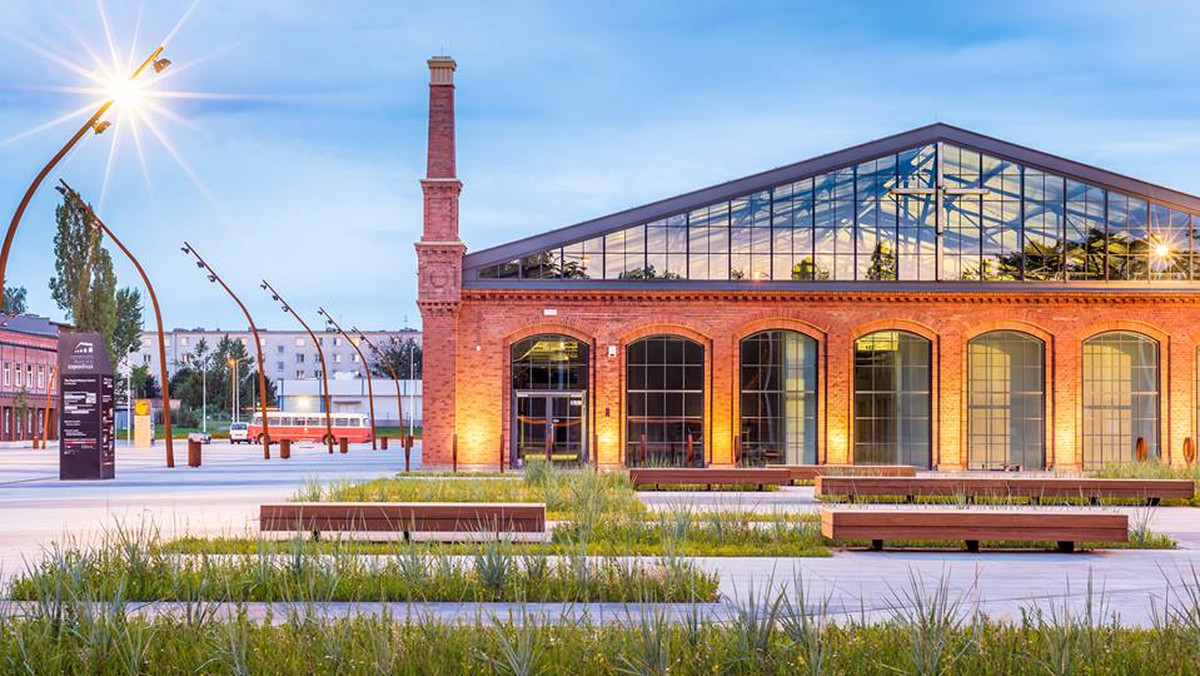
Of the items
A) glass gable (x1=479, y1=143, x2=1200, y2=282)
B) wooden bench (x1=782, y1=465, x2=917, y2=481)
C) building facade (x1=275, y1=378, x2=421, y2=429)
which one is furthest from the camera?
building facade (x1=275, y1=378, x2=421, y2=429)

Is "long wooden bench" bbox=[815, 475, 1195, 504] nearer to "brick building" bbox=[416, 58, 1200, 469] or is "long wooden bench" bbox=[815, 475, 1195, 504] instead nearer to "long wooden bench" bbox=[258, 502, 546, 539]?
"long wooden bench" bbox=[258, 502, 546, 539]

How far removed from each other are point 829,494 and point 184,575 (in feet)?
44.8

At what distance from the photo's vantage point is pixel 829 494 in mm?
22672

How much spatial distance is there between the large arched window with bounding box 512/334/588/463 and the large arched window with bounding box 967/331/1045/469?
457 inches

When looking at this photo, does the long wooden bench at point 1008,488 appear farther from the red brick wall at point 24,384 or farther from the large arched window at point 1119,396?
the red brick wall at point 24,384

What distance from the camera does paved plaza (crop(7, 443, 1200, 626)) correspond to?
11.0m

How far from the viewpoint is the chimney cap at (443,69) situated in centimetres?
3719

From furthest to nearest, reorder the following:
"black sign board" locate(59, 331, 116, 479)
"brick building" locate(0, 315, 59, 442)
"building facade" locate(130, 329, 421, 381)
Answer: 1. "building facade" locate(130, 329, 421, 381)
2. "brick building" locate(0, 315, 59, 442)
3. "black sign board" locate(59, 331, 116, 479)

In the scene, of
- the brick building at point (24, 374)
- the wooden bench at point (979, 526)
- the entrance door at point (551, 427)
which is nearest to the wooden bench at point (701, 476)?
the entrance door at point (551, 427)

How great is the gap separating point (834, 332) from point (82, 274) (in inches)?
2066

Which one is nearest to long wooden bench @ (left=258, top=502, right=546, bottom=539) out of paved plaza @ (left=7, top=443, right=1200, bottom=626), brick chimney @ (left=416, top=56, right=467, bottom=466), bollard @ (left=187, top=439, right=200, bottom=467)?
paved plaza @ (left=7, top=443, right=1200, bottom=626)

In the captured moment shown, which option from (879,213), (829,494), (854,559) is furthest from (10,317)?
(854,559)

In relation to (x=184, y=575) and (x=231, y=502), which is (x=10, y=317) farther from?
(x=184, y=575)

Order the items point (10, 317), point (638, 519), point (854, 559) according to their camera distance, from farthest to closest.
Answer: point (10, 317) → point (638, 519) → point (854, 559)
